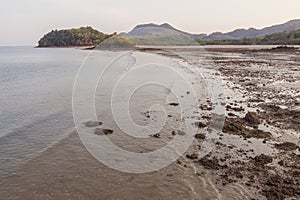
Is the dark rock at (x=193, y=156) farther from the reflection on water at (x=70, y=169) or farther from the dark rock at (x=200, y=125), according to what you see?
the dark rock at (x=200, y=125)

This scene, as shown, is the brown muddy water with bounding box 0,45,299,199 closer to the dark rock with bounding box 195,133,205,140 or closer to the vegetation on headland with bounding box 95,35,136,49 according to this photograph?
the dark rock with bounding box 195,133,205,140

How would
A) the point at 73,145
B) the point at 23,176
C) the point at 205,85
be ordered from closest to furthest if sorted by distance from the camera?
1. the point at 23,176
2. the point at 73,145
3. the point at 205,85

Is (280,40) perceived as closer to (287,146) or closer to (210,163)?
(287,146)

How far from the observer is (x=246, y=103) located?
71.8 feet

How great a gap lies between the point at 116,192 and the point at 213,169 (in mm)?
4079

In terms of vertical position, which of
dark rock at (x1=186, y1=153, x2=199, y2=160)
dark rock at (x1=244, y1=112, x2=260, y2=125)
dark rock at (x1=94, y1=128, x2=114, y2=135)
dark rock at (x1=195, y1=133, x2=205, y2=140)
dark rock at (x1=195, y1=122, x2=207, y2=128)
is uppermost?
dark rock at (x1=244, y1=112, x2=260, y2=125)

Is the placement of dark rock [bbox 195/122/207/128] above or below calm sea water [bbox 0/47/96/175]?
above

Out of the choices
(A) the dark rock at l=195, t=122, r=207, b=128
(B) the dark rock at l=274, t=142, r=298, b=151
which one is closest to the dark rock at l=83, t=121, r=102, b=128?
(A) the dark rock at l=195, t=122, r=207, b=128

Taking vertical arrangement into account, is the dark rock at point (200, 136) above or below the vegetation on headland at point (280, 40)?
below

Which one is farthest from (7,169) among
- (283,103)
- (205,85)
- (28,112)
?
(205,85)

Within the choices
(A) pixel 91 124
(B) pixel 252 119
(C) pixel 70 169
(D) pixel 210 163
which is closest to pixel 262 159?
(D) pixel 210 163

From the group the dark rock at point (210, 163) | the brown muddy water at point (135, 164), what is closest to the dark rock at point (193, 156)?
the brown muddy water at point (135, 164)

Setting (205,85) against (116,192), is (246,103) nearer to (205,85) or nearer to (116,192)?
(205,85)

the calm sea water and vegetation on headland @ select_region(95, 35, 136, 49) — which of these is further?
vegetation on headland @ select_region(95, 35, 136, 49)
